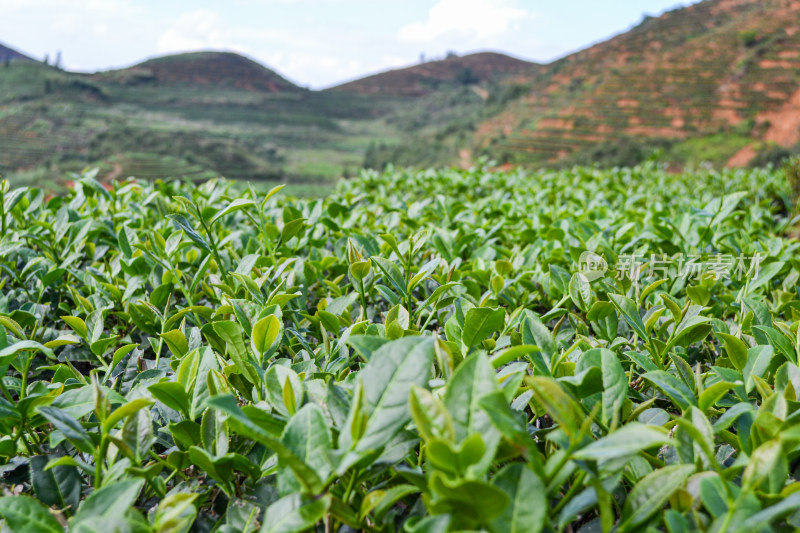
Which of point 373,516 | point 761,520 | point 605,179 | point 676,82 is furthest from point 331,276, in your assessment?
point 676,82

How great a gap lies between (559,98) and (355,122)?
112ft

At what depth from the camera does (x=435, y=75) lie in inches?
2896

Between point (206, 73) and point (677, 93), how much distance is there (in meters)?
53.9

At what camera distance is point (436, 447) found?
500 millimetres

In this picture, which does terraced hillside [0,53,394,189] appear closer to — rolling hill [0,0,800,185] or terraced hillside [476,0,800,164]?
rolling hill [0,0,800,185]

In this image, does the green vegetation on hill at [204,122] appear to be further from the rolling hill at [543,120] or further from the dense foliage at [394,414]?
the dense foliage at [394,414]

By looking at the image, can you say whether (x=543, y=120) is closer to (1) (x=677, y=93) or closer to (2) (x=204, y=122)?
(1) (x=677, y=93)

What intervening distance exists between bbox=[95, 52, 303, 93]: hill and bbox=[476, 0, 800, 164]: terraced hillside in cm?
4250

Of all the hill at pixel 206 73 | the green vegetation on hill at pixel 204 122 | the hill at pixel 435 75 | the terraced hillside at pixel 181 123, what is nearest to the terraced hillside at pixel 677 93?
the green vegetation on hill at pixel 204 122

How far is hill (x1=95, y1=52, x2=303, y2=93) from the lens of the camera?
56375 millimetres

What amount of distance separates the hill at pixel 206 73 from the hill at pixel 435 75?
8829 millimetres

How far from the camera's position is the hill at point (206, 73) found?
5638 centimetres

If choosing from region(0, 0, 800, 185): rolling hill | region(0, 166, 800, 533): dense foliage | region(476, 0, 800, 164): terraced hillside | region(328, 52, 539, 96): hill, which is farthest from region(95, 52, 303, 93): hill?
region(0, 166, 800, 533): dense foliage

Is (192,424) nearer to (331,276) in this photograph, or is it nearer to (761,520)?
(761,520)
